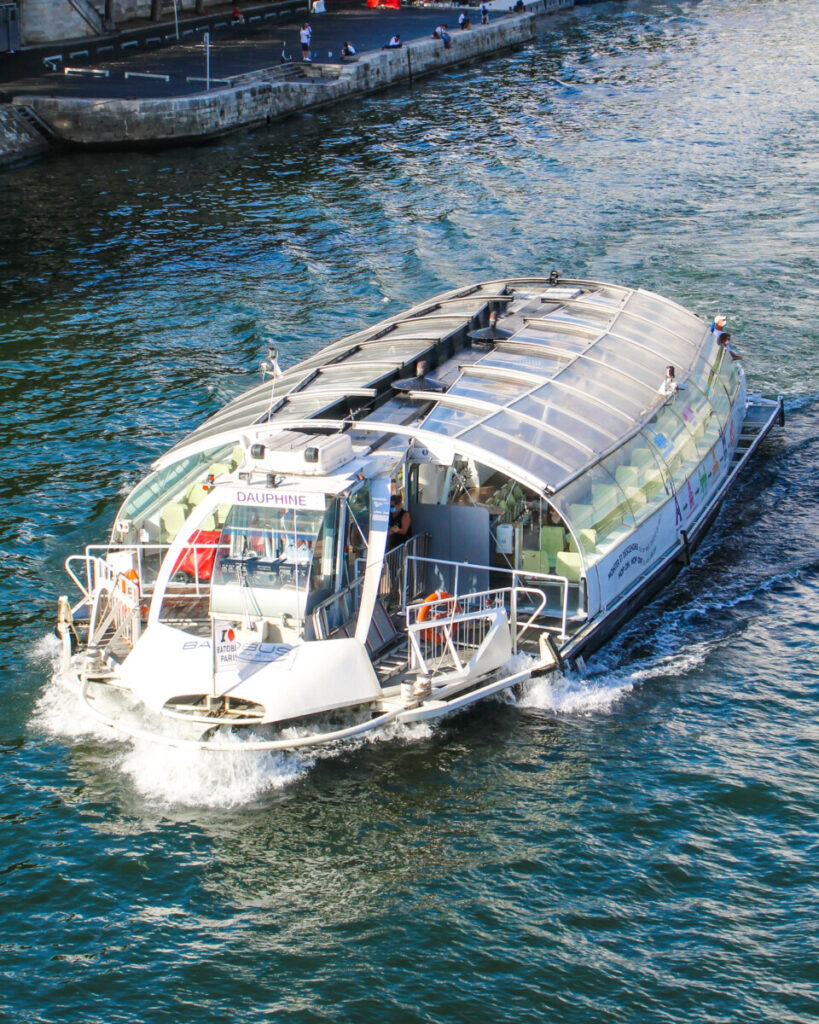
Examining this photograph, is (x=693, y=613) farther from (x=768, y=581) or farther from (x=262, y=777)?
(x=262, y=777)

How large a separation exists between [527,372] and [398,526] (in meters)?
4.42

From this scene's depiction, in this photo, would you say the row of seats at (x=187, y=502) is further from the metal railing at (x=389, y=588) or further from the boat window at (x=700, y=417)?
the boat window at (x=700, y=417)

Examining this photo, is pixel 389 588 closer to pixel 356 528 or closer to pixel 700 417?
pixel 356 528

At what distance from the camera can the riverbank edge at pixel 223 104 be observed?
65.4 m

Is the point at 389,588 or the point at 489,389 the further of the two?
the point at 489,389

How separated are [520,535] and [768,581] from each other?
5.88 m

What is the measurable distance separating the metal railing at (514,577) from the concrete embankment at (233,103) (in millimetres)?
48421

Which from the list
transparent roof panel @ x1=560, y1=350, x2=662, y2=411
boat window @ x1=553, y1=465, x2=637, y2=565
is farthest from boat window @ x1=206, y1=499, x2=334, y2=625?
transparent roof panel @ x1=560, y1=350, x2=662, y2=411

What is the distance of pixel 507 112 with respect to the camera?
73.5 meters

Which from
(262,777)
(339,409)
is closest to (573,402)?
(339,409)

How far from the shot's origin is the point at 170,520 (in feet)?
80.1

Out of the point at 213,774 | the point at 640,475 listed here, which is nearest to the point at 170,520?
the point at 213,774

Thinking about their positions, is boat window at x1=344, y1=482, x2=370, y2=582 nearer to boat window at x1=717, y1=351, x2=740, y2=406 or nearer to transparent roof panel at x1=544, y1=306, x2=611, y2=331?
transparent roof panel at x1=544, y1=306, x2=611, y2=331

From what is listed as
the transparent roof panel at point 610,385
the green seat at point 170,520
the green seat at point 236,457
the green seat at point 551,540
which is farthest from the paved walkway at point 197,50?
the green seat at point 551,540
